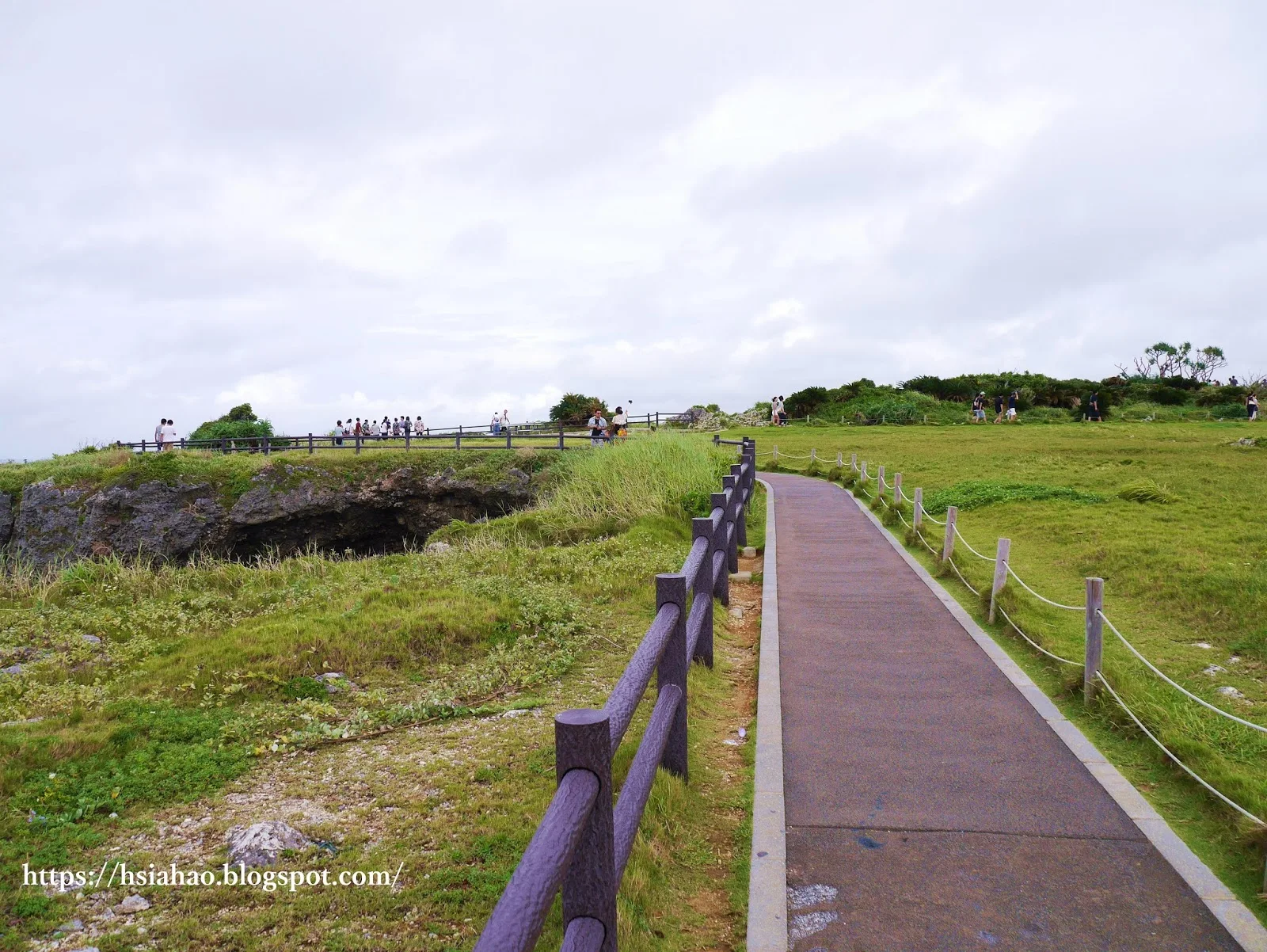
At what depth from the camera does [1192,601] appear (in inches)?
359

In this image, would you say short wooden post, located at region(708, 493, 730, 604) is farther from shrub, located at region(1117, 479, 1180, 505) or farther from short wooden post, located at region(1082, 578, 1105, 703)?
shrub, located at region(1117, 479, 1180, 505)

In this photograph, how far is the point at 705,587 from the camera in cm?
658

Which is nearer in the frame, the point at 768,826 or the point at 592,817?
the point at 592,817

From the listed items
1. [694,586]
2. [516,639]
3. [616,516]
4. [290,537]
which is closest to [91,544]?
[290,537]

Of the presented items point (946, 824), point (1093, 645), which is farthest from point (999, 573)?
point (946, 824)

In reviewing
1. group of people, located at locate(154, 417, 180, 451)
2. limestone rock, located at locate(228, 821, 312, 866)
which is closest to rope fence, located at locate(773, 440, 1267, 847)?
limestone rock, located at locate(228, 821, 312, 866)

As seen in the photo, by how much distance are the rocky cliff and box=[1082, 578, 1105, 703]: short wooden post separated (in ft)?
72.8

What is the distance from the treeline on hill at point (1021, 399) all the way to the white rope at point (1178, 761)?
40490 millimetres

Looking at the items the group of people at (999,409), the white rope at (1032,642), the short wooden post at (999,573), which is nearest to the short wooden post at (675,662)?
the white rope at (1032,642)

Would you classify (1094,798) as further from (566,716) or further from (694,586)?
(566,716)

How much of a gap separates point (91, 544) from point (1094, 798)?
29434 mm

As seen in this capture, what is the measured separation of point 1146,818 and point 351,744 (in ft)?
16.0

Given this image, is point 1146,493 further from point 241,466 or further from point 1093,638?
point 241,466

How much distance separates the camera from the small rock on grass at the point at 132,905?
11.7ft
